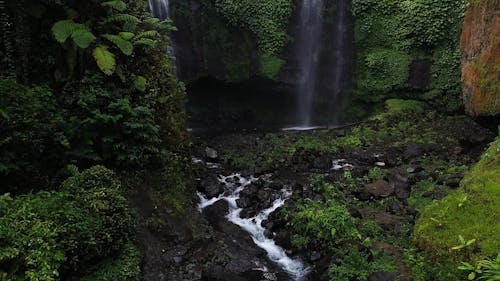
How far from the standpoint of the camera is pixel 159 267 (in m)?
7.89

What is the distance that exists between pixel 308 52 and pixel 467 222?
1422cm

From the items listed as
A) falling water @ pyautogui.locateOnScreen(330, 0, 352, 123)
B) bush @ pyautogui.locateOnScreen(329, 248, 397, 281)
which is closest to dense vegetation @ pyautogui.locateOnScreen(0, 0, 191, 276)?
bush @ pyautogui.locateOnScreen(329, 248, 397, 281)

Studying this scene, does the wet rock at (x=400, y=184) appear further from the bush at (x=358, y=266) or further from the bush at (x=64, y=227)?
the bush at (x=64, y=227)

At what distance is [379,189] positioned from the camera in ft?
37.8

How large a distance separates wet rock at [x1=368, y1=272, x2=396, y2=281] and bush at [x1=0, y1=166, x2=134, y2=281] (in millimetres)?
4387

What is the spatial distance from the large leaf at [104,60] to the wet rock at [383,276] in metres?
6.34

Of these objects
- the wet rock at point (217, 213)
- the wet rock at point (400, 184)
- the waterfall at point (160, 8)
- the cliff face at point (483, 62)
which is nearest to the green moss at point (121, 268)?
the wet rock at point (217, 213)

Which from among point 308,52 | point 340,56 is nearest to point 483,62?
point 340,56

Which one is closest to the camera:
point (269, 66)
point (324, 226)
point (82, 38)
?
point (82, 38)

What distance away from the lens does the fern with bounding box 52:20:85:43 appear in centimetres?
830

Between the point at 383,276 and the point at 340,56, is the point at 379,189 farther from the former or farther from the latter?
the point at 340,56

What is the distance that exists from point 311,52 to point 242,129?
480cm

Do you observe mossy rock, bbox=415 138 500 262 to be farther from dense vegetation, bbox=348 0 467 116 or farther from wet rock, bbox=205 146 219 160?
dense vegetation, bbox=348 0 467 116

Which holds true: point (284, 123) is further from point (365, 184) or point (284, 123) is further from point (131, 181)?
point (131, 181)
